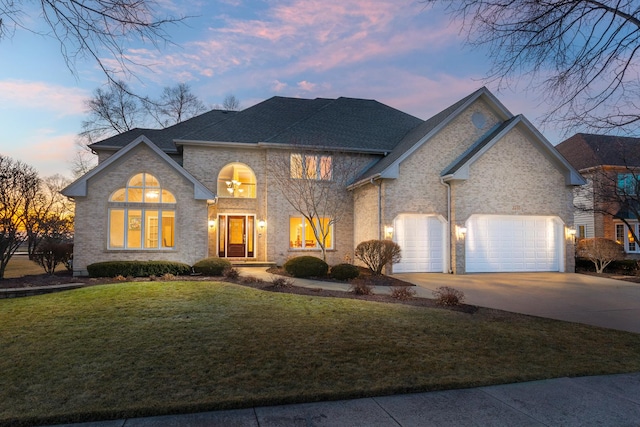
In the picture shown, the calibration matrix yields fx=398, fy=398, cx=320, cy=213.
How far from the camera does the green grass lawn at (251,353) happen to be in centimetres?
404

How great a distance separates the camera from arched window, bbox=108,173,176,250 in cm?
1619

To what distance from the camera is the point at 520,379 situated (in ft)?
15.4

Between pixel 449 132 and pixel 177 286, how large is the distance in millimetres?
13278

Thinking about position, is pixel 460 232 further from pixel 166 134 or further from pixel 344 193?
pixel 166 134

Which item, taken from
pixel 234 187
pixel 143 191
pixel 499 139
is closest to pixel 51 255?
pixel 143 191

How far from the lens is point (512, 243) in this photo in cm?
1767

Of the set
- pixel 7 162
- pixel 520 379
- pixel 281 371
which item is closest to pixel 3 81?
pixel 281 371

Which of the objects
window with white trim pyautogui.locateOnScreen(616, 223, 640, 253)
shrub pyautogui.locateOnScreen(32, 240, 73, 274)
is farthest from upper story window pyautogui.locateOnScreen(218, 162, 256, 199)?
window with white trim pyautogui.locateOnScreen(616, 223, 640, 253)

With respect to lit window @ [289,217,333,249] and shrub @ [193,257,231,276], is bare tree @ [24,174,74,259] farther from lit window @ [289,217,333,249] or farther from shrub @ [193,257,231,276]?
lit window @ [289,217,333,249]

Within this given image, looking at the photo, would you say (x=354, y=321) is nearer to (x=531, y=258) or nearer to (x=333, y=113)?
(x=531, y=258)

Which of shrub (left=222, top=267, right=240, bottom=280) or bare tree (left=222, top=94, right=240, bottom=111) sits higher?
bare tree (left=222, top=94, right=240, bottom=111)

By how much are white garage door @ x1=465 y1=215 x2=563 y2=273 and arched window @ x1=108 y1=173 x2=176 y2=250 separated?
501 inches

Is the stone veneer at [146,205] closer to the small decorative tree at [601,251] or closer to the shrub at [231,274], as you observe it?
the shrub at [231,274]

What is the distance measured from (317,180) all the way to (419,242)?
5.28m
